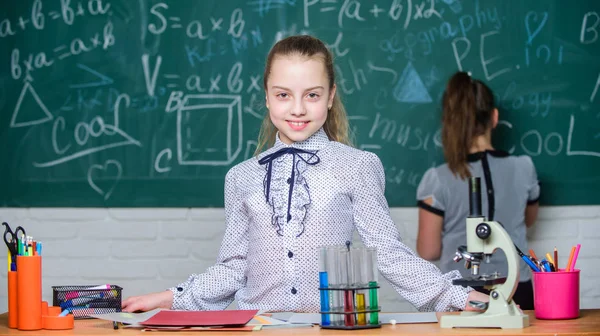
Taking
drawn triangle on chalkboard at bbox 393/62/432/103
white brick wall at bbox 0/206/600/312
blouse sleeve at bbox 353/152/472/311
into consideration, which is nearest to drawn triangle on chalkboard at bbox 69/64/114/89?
white brick wall at bbox 0/206/600/312

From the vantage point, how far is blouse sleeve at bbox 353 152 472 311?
1.98m

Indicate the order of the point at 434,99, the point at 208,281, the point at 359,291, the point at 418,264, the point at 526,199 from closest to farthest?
1. the point at 359,291
2. the point at 418,264
3. the point at 208,281
4. the point at 526,199
5. the point at 434,99

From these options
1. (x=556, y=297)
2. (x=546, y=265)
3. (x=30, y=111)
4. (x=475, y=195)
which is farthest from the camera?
(x=30, y=111)

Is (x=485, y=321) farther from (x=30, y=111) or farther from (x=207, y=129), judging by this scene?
(x=30, y=111)

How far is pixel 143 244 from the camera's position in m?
3.74

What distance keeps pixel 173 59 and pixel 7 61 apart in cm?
68

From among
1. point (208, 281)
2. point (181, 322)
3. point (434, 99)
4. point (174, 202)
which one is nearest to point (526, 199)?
point (434, 99)

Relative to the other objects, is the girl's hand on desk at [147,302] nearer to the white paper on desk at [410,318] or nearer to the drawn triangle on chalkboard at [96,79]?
the white paper on desk at [410,318]

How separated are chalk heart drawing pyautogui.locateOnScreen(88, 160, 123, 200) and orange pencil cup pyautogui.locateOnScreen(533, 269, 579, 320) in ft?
7.09

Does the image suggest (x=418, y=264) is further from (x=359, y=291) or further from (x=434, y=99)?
(x=434, y=99)

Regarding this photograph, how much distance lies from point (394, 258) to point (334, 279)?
0.33m

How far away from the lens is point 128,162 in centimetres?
373

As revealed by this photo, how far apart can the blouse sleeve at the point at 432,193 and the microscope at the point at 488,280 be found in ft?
5.21

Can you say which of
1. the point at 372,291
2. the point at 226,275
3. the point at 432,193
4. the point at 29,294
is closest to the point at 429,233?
the point at 432,193
